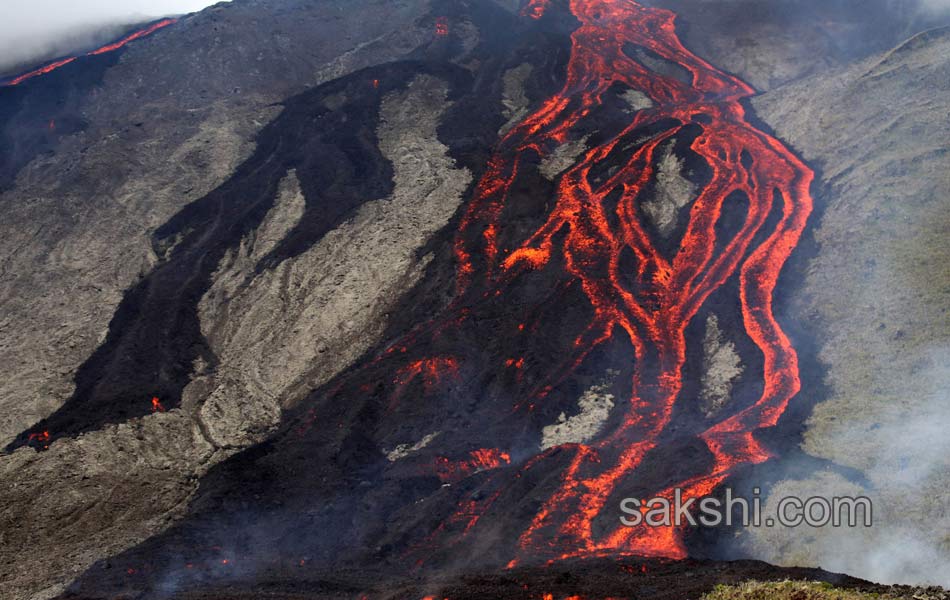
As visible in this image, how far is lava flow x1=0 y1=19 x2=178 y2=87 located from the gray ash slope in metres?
3.99

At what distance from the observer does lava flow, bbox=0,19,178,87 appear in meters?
53.3

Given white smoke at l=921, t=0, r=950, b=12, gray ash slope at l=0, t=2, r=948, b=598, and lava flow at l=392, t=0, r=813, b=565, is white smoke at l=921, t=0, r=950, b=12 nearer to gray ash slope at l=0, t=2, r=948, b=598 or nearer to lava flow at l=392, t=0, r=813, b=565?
gray ash slope at l=0, t=2, r=948, b=598

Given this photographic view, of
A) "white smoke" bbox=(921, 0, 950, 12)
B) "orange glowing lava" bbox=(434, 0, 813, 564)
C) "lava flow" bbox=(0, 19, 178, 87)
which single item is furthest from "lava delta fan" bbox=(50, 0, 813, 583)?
"lava flow" bbox=(0, 19, 178, 87)

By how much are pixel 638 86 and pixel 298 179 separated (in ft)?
68.8

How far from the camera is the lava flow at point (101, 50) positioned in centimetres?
5331

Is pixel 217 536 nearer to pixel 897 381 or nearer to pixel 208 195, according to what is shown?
pixel 897 381

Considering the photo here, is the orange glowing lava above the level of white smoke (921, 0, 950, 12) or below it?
below

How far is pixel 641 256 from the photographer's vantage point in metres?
33.1

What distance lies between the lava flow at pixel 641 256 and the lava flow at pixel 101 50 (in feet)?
102

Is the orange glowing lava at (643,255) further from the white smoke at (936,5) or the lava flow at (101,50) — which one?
the lava flow at (101,50)

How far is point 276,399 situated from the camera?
29312mm

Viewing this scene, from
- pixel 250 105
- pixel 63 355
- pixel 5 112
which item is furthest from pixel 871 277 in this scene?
pixel 5 112

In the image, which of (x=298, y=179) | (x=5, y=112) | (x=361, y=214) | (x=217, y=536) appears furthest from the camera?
(x=5, y=112)

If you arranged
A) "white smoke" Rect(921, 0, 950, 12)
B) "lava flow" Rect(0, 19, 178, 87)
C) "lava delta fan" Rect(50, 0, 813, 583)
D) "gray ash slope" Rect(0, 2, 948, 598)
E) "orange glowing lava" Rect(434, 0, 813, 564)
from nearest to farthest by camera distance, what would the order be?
"lava delta fan" Rect(50, 0, 813, 583), "orange glowing lava" Rect(434, 0, 813, 564), "gray ash slope" Rect(0, 2, 948, 598), "white smoke" Rect(921, 0, 950, 12), "lava flow" Rect(0, 19, 178, 87)
